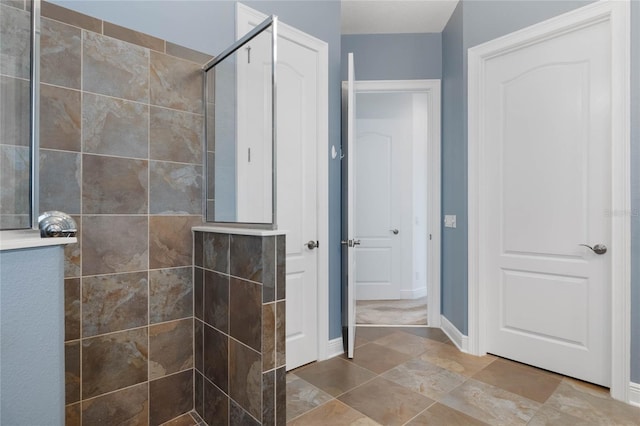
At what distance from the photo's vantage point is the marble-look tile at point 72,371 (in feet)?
4.95

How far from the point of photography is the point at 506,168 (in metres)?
2.61

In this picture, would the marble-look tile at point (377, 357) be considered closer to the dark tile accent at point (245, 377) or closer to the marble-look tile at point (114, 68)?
the dark tile accent at point (245, 377)

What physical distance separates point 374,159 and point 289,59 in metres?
2.43

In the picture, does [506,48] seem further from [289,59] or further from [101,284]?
[101,284]

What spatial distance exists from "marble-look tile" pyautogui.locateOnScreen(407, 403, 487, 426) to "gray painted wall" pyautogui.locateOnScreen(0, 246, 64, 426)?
158cm

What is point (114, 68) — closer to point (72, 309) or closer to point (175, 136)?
point (175, 136)

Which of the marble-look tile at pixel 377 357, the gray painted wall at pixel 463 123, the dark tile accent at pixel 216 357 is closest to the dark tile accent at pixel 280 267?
the dark tile accent at pixel 216 357

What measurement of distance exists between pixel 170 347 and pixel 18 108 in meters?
1.29

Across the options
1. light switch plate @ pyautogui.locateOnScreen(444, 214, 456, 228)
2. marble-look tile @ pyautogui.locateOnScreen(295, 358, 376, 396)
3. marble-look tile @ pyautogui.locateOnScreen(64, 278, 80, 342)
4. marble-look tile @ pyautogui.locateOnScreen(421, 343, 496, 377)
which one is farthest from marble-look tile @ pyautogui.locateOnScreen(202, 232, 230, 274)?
light switch plate @ pyautogui.locateOnScreen(444, 214, 456, 228)

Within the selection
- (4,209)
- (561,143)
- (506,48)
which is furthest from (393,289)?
(4,209)

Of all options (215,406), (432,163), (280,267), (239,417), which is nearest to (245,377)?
(239,417)

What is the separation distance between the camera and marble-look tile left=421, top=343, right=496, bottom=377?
2.42 m

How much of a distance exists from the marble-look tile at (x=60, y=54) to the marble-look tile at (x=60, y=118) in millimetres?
41

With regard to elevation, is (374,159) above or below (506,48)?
below
